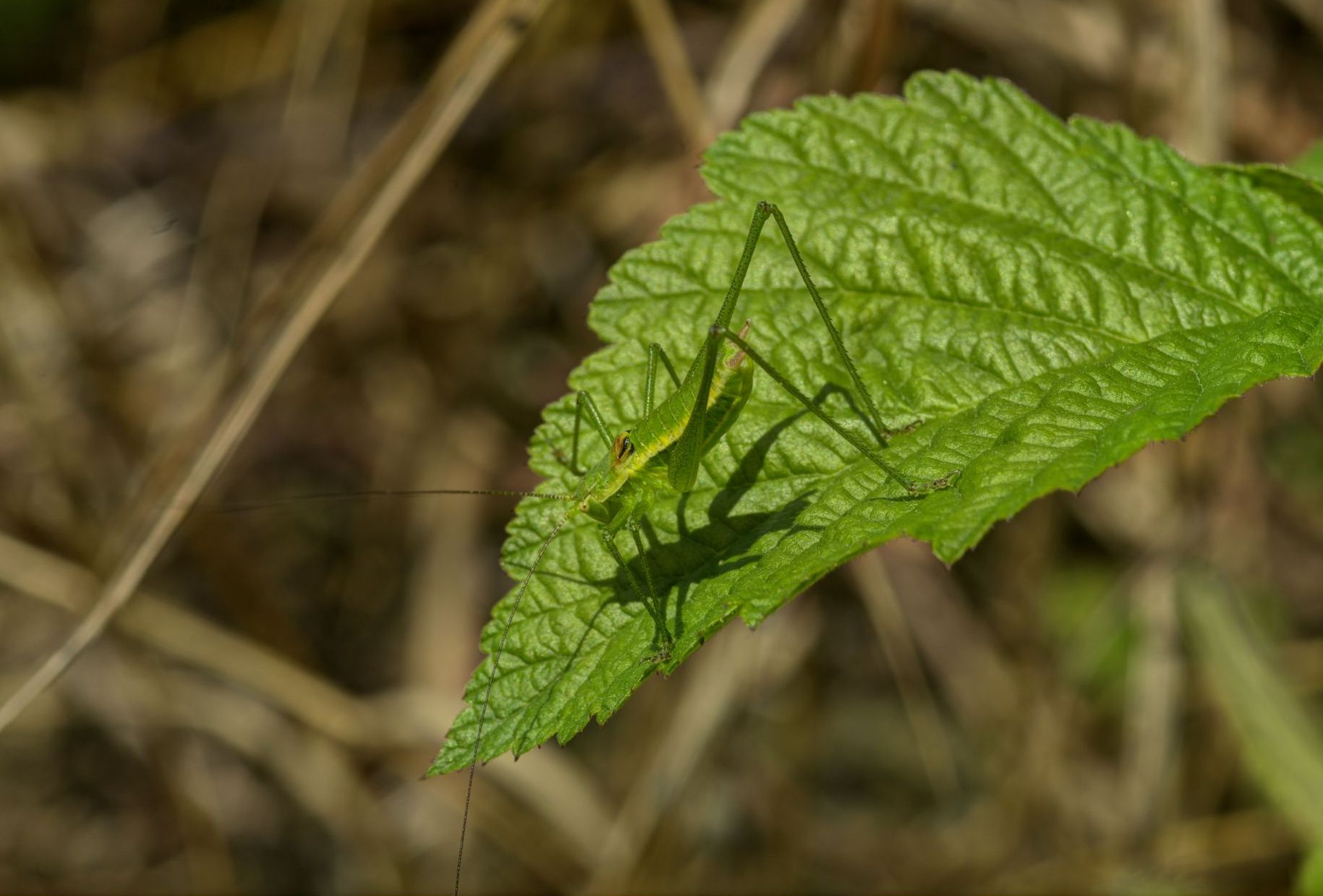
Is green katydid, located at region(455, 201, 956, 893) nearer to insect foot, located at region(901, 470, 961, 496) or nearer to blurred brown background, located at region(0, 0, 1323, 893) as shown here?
insect foot, located at region(901, 470, 961, 496)

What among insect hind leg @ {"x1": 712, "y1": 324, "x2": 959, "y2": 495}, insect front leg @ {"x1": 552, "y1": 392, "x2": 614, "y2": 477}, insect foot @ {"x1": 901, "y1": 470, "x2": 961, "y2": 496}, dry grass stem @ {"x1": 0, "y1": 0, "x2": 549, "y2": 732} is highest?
dry grass stem @ {"x1": 0, "y1": 0, "x2": 549, "y2": 732}

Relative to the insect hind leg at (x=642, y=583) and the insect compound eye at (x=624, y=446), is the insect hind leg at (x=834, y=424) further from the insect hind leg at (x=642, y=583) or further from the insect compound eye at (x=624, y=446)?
the insect hind leg at (x=642, y=583)

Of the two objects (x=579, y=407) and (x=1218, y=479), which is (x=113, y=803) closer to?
(x=579, y=407)

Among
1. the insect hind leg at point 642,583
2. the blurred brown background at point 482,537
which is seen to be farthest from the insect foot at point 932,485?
the blurred brown background at point 482,537

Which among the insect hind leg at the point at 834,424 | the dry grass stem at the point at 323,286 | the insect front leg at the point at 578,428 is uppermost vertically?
the dry grass stem at the point at 323,286

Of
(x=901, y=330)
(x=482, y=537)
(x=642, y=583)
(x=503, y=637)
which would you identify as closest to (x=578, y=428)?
(x=642, y=583)

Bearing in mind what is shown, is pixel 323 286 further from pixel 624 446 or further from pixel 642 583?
pixel 642 583

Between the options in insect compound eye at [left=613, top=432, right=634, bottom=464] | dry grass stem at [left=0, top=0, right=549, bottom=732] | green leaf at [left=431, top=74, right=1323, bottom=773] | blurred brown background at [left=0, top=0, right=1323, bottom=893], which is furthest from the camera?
blurred brown background at [left=0, top=0, right=1323, bottom=893]

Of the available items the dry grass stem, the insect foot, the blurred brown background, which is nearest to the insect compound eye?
the insect foot
